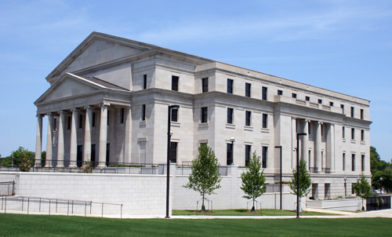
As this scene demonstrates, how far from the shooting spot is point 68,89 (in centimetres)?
6022

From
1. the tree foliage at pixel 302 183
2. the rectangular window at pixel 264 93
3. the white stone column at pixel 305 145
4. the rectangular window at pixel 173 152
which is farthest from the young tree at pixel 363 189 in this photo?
the rectangular window at pixel 173 152

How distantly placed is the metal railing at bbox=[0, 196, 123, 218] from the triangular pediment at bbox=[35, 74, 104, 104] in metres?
25.0

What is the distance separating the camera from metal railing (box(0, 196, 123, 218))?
94.6 ft

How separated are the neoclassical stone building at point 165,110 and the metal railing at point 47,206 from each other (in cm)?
2170

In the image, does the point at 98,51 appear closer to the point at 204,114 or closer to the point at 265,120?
the point at 204,114

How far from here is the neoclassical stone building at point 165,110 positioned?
56.2m

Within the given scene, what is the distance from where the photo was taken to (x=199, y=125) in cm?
5875

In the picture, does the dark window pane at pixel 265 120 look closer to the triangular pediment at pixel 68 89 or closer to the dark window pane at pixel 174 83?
the dark window pane at pixel 174 83

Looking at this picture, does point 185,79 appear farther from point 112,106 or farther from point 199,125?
point 112,106

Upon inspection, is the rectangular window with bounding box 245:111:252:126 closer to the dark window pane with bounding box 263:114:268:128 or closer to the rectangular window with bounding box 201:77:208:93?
the dark window pane with bounding box 263:114:268:128

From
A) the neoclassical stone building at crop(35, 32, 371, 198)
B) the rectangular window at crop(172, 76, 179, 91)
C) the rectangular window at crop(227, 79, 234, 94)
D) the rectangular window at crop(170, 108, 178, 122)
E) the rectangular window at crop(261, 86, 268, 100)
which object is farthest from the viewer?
the rectangular window at crop(261, 86, 268, 100)

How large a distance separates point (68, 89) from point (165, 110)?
1343 centimetres

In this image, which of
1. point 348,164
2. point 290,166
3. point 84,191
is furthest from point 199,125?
point 348,164

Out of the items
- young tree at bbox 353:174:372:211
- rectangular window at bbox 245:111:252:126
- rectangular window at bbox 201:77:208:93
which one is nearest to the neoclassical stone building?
rectangular window at bbox 245:111:252:126
